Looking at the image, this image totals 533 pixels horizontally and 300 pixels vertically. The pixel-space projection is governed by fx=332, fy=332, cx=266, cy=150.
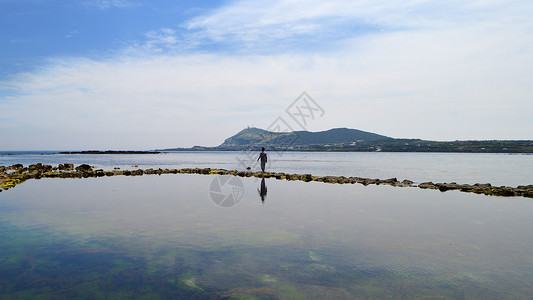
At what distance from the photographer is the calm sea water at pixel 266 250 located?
7.49 m

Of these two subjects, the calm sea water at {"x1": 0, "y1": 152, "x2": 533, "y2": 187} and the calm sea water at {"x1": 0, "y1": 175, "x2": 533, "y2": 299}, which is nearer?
the calm sea water at {"x1": 0, "y1": 175, "x2": 533, "y2": 299}

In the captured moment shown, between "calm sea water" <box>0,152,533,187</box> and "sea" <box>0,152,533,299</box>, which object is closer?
"sea" <box>0,152,533,299</box>

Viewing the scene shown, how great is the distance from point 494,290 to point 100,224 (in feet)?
43.1

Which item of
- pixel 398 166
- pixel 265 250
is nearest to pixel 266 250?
pixel 265 250

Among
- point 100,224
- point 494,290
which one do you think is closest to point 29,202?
point 100,224

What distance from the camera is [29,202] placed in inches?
728

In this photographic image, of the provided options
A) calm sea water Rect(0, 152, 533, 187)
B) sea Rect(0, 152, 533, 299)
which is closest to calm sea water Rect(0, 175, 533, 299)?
sea Rect(0, 152, 533, 299)

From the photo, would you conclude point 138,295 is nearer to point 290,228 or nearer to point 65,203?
point 290,228

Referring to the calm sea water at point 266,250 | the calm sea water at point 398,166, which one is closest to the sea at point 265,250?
the calm sea water at point 266,250

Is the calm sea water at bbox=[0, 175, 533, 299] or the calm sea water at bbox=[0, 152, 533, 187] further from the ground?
the calm sea water at bbox=[0, 152, 533, 187]

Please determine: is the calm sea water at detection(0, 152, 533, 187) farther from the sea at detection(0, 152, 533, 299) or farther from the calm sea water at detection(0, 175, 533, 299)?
the calm sea water at detection(0, 175, 533, 299)

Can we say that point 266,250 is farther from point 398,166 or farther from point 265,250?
point 398,166

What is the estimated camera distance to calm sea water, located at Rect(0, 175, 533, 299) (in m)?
7.49

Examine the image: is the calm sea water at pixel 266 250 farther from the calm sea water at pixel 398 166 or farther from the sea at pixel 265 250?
the calm sea water at pixel 398 166
